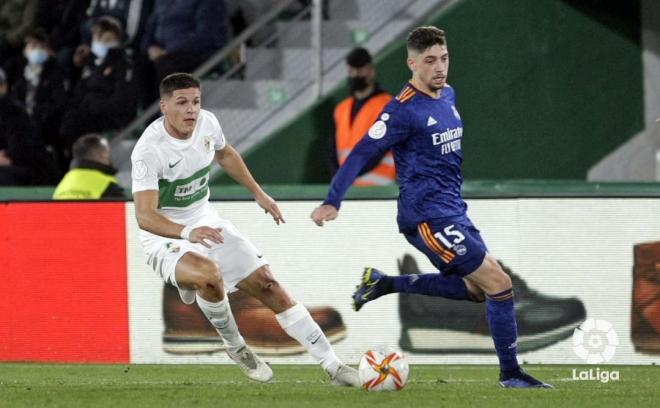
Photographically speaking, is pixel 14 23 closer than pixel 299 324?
No

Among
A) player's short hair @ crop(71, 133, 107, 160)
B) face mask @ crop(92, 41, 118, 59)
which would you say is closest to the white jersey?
player's short hair @ crop(71, 133, 107, 160)

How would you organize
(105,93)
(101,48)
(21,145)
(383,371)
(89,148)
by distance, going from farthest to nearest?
(101,48)
(105,93)
(21,145)
(89,148)
(383,371)

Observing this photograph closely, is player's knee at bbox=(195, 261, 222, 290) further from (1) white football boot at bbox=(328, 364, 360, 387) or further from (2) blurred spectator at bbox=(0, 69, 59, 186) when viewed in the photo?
(2) blurred spectator at bbox=(0, 69, 59, 186)

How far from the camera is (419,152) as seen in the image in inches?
375

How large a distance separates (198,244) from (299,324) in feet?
2.70

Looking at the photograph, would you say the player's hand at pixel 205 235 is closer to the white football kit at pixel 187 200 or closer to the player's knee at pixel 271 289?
the white football kit at pixel 187 200

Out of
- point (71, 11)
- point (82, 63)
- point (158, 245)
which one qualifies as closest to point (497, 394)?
point (158, 245)

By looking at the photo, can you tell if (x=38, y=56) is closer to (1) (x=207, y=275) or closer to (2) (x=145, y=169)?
(2) (x=145, y=169)

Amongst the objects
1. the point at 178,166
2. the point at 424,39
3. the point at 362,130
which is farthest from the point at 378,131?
the point at 362,130

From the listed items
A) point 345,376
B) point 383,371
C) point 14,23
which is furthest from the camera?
point 14,23

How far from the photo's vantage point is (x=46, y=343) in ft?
41.2

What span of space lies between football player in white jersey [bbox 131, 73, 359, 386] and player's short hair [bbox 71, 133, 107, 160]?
3118mm

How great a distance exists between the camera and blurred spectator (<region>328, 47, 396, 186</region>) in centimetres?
1386

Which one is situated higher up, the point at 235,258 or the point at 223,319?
the point at 235,258
